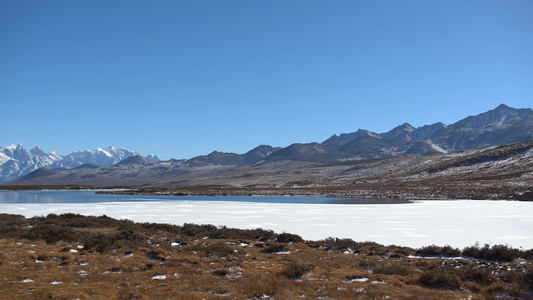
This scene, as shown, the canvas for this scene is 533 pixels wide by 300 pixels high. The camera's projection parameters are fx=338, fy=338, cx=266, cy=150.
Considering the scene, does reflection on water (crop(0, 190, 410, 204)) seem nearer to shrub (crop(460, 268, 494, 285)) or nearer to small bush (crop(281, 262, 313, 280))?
shrub (crop(460, 268, 494, 285))

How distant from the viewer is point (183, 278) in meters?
12.2

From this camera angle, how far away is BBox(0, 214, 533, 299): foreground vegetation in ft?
34.2

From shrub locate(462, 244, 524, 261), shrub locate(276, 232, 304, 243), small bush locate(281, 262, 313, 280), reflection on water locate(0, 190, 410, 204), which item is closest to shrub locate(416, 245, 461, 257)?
shrub locate(462, 244, 524, 261)

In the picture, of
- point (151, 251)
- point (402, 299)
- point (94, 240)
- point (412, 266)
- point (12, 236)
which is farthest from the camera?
point (12, 236)

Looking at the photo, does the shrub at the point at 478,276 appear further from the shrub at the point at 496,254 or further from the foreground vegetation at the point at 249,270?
the shrub at the point at 496,254

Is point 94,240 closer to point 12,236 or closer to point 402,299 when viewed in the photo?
point 12,236

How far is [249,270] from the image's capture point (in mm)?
13516

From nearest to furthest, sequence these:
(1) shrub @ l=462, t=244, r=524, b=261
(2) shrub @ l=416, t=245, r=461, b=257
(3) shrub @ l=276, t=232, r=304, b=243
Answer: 1. (1) shrub @ l=462, t=244, r=524, b=261
2. (2) shrub @ l=416, t=245, r=461, b=257
3. (3) shrub @ l=276, t=232, r=304, b=243

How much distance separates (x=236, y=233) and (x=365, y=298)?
554 inches

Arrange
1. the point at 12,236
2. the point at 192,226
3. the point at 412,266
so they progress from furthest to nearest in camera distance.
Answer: the point at 192,226 < the point at 12,236 < the point at 412,266

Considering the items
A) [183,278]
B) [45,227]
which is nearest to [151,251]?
[183,278]

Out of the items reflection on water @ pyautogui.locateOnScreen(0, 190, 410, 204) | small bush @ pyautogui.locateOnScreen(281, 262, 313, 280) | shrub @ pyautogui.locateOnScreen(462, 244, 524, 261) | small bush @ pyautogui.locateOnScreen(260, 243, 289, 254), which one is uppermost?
small bush @ pyautogui.locateOnScreen(281, 262, 313, 280)

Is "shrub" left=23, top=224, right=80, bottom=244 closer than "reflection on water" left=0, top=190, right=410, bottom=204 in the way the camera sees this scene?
Yes

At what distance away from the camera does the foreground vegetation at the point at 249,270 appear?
1041 centimetres
